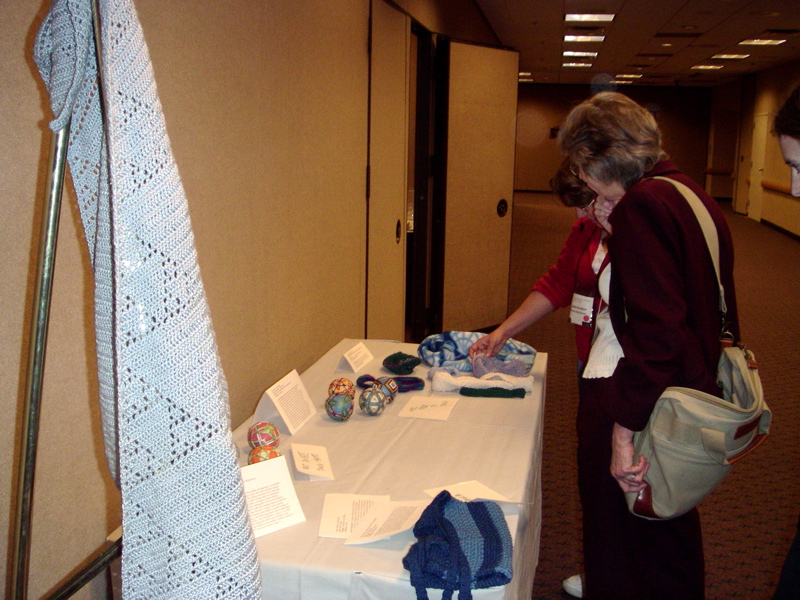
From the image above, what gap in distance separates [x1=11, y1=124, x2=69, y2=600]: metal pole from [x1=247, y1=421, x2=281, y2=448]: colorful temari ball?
2.47ft

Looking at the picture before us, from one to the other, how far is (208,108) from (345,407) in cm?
83

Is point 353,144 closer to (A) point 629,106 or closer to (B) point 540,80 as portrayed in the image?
(A) point 629,106

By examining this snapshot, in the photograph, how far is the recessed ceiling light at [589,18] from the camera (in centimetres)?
852

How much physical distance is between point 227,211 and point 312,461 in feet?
2.27

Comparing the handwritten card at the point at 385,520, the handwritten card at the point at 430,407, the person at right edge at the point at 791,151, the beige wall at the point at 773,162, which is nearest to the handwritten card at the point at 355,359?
the handwritten card at the point at 430,407

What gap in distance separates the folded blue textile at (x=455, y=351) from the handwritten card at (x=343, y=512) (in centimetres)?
83

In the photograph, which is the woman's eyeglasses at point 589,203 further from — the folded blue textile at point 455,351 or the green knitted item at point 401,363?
the green knitted item at point 401,363

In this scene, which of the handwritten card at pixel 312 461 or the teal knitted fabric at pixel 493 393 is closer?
the handwritten card at pixel 312 461

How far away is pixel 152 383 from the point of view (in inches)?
30.8

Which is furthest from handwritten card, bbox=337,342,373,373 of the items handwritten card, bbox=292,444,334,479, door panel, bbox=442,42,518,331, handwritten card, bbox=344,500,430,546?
door panel, bbox=442,42,518,331

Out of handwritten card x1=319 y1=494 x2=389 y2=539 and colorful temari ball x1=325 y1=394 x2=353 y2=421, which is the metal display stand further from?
colorful temari ball x1=325 y1=394 x2=353 y2=421

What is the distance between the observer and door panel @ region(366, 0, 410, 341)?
3244 mm

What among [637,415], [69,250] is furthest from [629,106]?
[69,250]

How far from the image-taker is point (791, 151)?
3.52 feet
